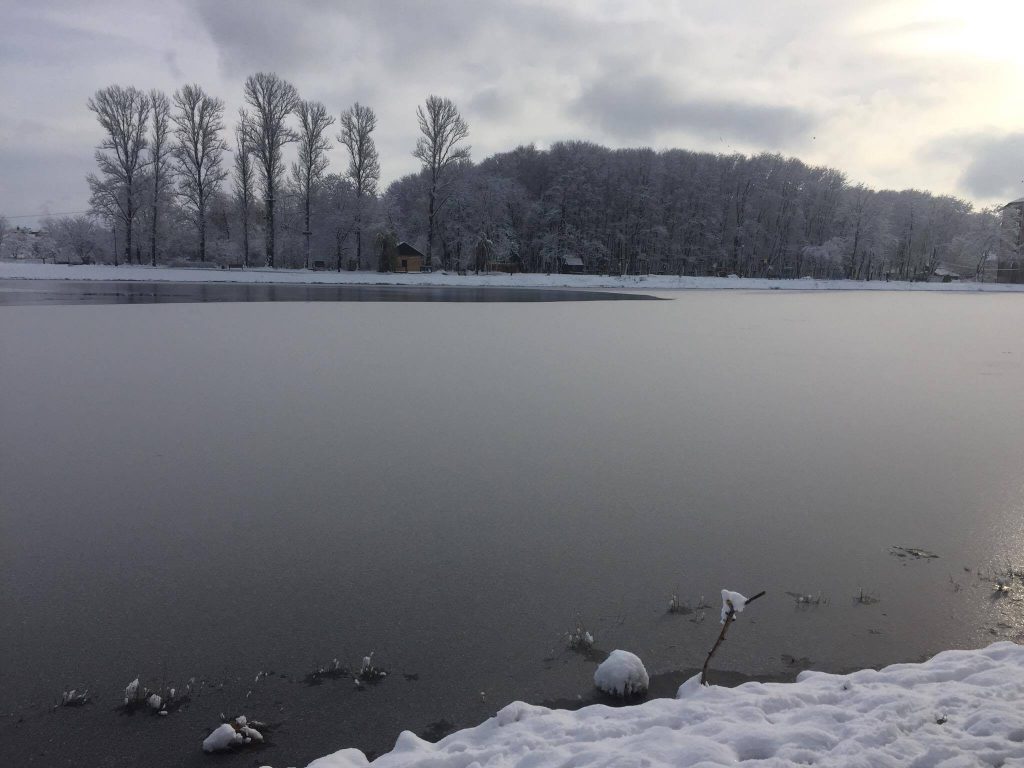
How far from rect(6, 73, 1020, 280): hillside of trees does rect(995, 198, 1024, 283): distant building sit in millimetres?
560

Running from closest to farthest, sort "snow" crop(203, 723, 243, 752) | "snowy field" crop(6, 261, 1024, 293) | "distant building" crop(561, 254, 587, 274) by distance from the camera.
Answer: "snow" crop(203, 723, 243, 752)
"snowy field" crop(6, 261, 1024, 293)
"distant building" crop(561, 254, 587, 274)

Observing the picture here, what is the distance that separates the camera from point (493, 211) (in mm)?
60844

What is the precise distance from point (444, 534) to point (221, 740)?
2.37 m

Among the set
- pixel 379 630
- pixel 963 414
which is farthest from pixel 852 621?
pixel 963 414

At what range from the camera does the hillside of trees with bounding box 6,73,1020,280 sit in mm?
49531

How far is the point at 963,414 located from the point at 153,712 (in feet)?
33.6

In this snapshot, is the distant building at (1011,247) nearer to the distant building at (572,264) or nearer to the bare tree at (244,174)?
the distant building at (572,264)

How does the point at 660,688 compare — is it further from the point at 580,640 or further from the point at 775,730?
the point at 775,730

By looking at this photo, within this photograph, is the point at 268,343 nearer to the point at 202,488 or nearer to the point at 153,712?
the point at 202,488

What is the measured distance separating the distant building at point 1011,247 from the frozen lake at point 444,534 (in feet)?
281

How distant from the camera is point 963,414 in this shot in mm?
9297

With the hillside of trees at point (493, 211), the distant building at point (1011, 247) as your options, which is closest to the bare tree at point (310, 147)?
the hillside of trees at point (493, 211)

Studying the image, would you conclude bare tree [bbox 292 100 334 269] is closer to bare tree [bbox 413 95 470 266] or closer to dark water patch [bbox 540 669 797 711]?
bare tree [bbox 413 95 470 266]

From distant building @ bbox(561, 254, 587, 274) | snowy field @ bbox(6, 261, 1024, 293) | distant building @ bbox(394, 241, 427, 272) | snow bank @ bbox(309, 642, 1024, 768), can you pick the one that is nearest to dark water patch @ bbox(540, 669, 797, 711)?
snow bank @ bbox(309, 642, 1024, 768)
